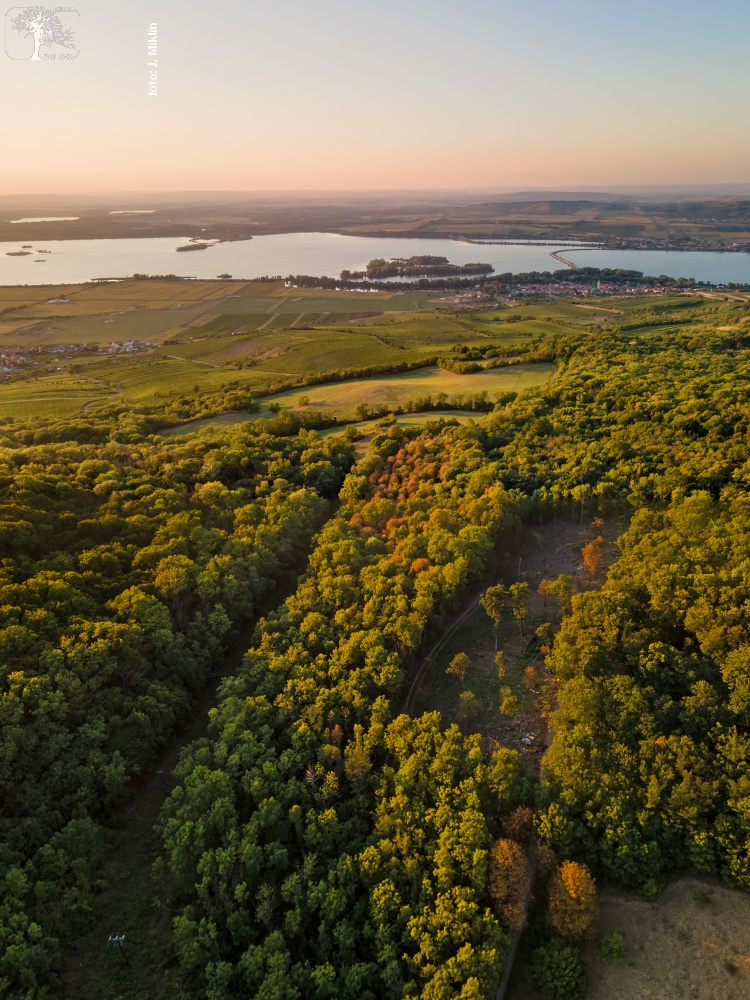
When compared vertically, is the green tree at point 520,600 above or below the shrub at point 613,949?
above

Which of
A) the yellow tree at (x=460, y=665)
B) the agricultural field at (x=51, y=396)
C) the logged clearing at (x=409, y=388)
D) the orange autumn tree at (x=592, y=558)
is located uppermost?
the logged clearing at (x=409, y=388)

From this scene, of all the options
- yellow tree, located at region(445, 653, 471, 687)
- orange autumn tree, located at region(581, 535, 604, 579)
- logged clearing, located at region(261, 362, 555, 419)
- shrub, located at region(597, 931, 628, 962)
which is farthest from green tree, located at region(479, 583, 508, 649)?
logged clearing, located at region(261, 362, 555, 419)

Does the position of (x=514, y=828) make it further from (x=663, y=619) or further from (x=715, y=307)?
(x=715, y=307)

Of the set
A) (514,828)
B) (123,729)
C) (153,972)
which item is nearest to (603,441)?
(514,828)

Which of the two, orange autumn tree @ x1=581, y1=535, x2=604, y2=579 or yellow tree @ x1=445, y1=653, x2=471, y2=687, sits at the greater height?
orange autumn tree @ x1=581, y1=535, x2=604, y2=579

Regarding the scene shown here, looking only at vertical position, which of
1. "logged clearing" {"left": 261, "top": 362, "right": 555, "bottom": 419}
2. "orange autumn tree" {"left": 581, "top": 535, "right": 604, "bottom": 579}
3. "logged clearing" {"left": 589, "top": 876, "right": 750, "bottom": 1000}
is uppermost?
"logged clearing" {"left": 261, "top": 362, "right": 555, "bottom": 419}

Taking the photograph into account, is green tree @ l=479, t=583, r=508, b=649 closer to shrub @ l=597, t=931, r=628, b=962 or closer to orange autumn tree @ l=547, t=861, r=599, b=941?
orange autumn tree @ l=547, t=861, r=599, b=941

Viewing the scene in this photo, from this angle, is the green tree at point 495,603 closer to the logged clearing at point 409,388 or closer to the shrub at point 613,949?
the shrub at point 613,949

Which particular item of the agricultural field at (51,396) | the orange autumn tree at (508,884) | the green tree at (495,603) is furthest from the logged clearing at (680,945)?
the agricultural field at (51,396)
